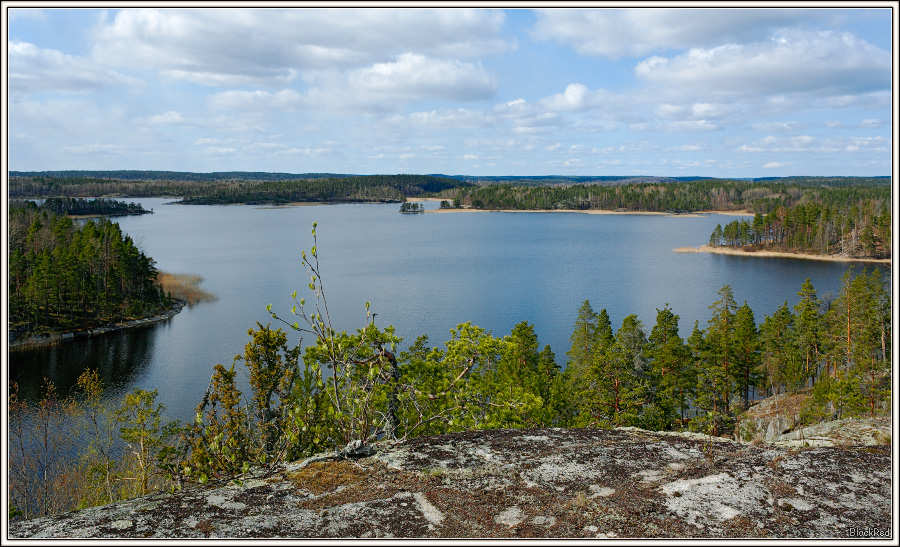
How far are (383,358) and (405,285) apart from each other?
6013 centimetres

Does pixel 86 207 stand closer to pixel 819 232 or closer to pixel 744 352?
pixel 819 232

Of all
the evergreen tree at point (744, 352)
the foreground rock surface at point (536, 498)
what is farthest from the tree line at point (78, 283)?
the foreground rock surface at point (536, 498)

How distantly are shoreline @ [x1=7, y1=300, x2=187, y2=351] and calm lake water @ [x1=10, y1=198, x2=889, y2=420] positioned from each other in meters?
1.74

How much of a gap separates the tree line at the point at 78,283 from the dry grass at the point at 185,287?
1996mm

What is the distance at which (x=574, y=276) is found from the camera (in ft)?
244

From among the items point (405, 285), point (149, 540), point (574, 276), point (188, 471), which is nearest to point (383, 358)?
point (188, 471)

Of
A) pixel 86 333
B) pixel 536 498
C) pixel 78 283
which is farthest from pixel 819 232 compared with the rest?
pixel 536 498

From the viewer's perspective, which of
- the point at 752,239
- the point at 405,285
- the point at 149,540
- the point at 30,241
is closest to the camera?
the point at 149,540

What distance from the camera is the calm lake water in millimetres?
44969

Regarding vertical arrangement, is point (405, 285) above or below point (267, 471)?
below

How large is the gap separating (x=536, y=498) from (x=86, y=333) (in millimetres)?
61699

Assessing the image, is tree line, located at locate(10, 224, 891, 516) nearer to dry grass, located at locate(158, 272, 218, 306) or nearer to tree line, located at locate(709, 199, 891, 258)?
dry grass, located at locate(158, 272, 218, 306)

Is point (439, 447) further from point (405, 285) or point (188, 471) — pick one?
point (405, 285)

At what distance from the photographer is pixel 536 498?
205 inches
